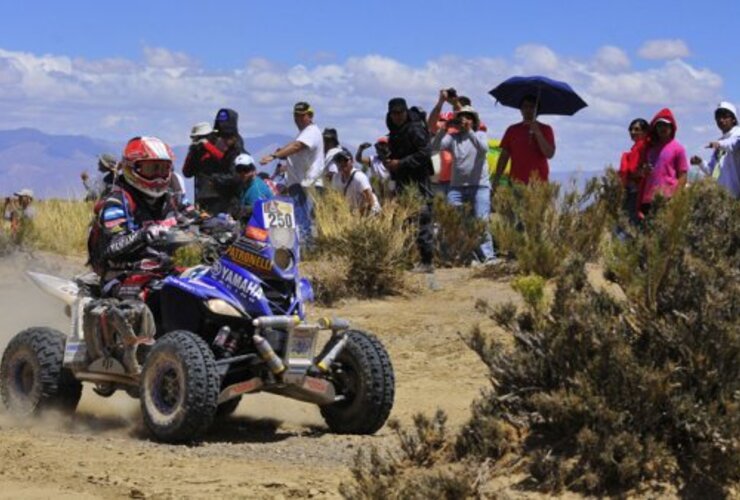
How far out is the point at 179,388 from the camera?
341 inches

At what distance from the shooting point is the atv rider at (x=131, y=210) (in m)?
9.50

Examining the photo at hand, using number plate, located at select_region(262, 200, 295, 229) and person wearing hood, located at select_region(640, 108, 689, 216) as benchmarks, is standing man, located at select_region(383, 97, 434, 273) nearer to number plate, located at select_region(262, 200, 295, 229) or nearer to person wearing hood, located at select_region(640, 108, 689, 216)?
person wearing hood, located at select_region(640, 108, 689, 216)

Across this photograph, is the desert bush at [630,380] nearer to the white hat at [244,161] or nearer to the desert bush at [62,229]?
the white hat at [244,161]

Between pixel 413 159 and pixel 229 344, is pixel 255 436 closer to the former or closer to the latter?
pixel 229 344

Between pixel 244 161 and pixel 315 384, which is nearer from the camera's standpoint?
pixel 315 384

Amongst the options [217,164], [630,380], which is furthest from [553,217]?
[630,380]

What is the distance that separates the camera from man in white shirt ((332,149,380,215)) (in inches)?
630

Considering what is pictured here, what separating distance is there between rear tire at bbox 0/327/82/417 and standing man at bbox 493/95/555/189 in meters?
6.81

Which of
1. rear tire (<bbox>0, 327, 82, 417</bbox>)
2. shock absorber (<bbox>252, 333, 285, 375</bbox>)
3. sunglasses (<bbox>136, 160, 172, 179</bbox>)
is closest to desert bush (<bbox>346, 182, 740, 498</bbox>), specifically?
shock absorber (<bbox>252, 333, 285, 375</bbox>)

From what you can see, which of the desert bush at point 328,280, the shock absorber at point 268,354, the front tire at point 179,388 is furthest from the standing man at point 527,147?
the front tire at point 179,388

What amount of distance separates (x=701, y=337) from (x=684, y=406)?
1.30ft

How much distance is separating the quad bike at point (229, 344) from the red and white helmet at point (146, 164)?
53 centimetres

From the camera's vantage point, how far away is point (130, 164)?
9609 millimetres

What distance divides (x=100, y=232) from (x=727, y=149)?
638cm
